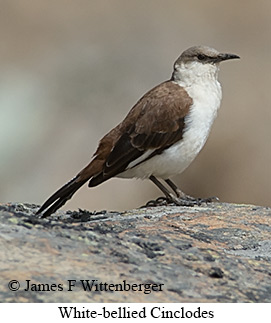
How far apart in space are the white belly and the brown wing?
0.05 metres

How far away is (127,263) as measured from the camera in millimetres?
4359

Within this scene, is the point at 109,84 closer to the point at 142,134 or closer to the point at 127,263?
the point at 142,134

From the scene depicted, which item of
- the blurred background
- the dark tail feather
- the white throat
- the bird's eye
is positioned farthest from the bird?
the blurred background

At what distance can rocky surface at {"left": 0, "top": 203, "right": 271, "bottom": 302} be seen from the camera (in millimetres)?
3969

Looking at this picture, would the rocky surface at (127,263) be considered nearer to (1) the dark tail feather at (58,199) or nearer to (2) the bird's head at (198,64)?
(1) the dark tail feather at (58,199)

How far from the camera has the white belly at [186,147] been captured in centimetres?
732

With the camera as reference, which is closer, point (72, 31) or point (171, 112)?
point (171, 112)

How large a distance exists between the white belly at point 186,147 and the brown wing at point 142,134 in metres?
0.05

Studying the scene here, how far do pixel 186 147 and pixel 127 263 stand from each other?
3.05 metres

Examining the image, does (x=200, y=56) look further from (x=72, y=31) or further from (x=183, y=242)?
(x=72, y=31)

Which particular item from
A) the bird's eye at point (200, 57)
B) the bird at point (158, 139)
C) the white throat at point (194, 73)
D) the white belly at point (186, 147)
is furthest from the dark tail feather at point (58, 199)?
the bird's eye at point (200, 57)

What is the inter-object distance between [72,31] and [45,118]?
3382 mm

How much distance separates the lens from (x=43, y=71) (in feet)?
53.0
